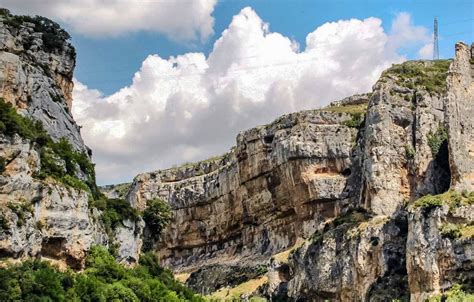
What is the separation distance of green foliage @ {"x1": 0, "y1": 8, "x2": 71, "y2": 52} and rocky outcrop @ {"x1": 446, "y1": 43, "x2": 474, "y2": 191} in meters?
41.7

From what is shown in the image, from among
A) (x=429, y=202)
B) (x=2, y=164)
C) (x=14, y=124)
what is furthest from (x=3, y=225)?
(x=429, y=202)

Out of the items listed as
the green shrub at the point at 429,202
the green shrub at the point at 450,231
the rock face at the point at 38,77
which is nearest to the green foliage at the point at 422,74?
the green shrub at the point at 429,202

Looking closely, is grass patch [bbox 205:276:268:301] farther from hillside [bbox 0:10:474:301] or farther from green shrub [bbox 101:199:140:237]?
green shrub [bbox 101:199:140:237]

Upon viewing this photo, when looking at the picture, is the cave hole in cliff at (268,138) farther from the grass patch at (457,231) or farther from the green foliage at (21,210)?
the green foliage at (21,210)

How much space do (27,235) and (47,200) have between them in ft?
11.4

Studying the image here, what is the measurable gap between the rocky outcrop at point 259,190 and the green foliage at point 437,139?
19.3 metres

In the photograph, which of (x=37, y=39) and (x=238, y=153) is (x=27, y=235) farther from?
(x=238, y=153)

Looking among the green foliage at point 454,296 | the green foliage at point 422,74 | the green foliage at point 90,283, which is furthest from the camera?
the green foliage at point 422,74

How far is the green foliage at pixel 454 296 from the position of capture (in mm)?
73375

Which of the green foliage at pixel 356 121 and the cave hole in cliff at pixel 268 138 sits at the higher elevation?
the green foliage at pixel 356 121

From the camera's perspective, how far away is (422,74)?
109062 millimetres

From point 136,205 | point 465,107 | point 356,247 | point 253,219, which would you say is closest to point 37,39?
point 356,247

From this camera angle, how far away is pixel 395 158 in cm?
9900

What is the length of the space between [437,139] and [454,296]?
26.6 meters
